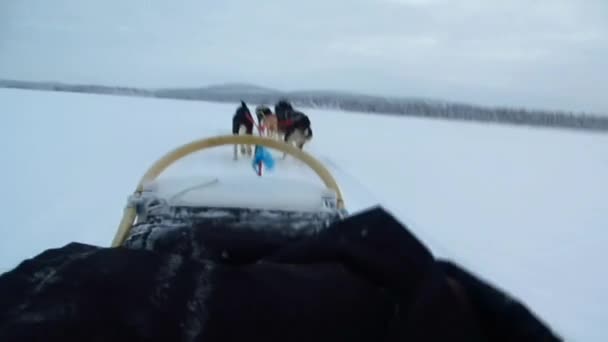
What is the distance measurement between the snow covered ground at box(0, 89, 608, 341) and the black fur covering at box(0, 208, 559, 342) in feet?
3.59

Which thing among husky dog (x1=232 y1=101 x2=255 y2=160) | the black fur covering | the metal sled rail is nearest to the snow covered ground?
husky dog (x1=232 y1=101 x2=255 y2=160)

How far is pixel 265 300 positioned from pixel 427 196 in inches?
115

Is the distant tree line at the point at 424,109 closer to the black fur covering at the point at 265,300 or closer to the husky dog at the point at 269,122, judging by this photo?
the husky dog at the point at 269,122

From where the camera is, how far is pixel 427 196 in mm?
3314

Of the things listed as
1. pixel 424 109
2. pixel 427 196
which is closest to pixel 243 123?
pixel 427 196

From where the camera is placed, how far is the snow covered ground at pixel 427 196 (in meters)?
1.85

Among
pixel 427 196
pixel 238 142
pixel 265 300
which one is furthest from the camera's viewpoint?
pixel 427 196

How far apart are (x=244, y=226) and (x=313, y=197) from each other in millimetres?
359

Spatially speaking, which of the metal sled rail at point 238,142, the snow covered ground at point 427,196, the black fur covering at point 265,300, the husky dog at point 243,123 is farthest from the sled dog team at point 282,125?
the black fur covering at point 265,300

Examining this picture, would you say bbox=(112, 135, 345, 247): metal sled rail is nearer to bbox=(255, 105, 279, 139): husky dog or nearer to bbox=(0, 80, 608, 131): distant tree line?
bbox=(255, 105, 279, 139): husky dog

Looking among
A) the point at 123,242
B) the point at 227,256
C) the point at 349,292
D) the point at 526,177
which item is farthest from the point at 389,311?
the point at 526,177

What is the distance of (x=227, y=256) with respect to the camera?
30.1 inches

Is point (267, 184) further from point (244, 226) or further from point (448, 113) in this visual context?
point (448, 113)

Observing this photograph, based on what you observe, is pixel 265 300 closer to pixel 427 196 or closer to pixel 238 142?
pixel 238 142
